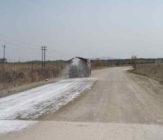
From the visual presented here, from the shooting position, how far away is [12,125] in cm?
733

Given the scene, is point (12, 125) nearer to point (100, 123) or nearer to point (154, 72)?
point (100, 123)

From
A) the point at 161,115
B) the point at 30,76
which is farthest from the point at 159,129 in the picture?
the point at 30,76

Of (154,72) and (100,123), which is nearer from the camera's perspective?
(100,123)

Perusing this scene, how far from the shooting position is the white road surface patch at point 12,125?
681 cm

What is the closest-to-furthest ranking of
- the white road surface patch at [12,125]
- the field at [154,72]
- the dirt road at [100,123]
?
the dirt road at [100,123], the white road surface patch at [12,125], the field at [154,72]

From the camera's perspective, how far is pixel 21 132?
657 centimetres

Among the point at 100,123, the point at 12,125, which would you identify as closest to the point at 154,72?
the point at 100,123

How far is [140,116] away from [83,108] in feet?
8.31

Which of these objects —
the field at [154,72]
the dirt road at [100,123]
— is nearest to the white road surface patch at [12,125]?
the dirt road at [100,123]

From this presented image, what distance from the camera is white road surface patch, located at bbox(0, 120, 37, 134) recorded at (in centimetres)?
681

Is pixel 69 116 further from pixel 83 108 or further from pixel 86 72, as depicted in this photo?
pixel 86 72

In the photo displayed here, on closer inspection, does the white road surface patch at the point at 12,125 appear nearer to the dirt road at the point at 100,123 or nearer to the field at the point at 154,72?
the dirt road at the point at 100,123

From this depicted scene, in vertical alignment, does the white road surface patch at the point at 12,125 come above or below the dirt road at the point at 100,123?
below

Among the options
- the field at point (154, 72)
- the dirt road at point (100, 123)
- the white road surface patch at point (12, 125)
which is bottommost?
the white road surface patch at point (12, 125)
